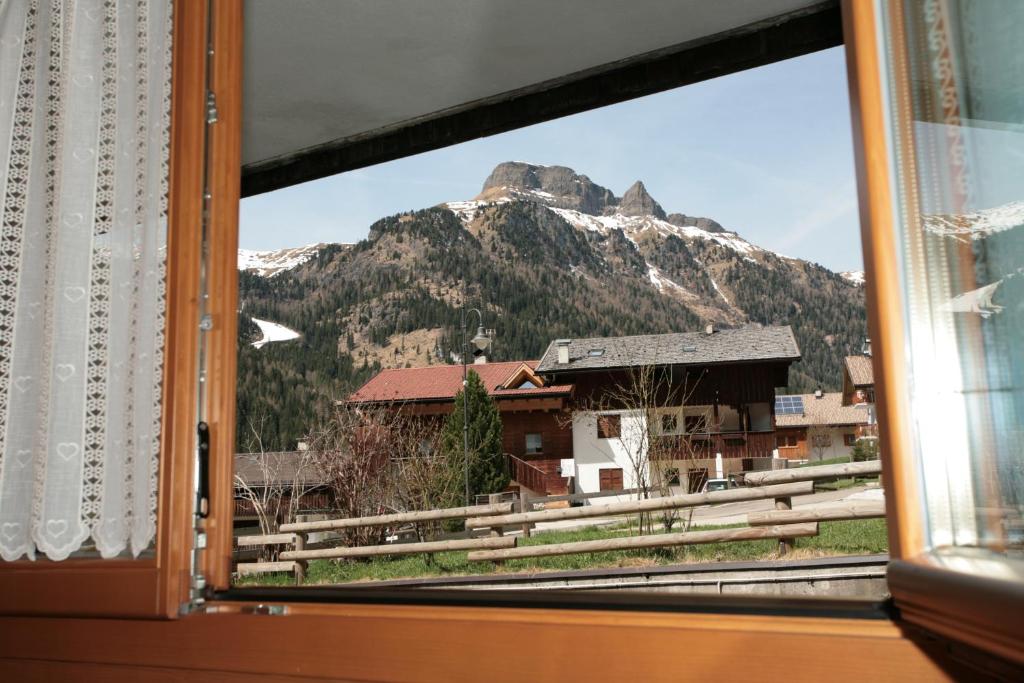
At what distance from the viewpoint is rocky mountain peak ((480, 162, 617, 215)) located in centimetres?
2252

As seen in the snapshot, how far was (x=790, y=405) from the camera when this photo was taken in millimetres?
12625

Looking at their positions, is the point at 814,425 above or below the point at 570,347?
below

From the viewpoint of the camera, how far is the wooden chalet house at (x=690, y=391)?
11.2 m

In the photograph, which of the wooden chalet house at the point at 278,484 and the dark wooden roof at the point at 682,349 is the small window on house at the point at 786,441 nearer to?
the dark wooden roof at the point at 682,349

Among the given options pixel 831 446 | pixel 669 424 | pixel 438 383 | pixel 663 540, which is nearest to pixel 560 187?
pixel 438 383

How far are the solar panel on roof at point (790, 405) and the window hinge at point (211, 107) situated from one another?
486 inches

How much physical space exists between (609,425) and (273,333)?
4.97m

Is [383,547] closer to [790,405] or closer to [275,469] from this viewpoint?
[275,469]

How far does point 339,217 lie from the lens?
16.5 metres

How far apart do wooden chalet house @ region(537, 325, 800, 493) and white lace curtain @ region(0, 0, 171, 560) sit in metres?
9.45

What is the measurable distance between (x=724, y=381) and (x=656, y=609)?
38.7 ft

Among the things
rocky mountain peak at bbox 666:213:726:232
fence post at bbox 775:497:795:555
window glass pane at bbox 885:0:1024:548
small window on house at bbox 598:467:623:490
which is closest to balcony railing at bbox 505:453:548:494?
small window on house at bbox 598:467:623:490

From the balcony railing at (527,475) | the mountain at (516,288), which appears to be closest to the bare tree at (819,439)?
the mountain at (516,288)

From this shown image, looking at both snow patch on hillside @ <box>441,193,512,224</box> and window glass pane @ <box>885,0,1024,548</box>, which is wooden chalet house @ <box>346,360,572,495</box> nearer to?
snow patch on hillside @ <box>441,193,512,224</box>
